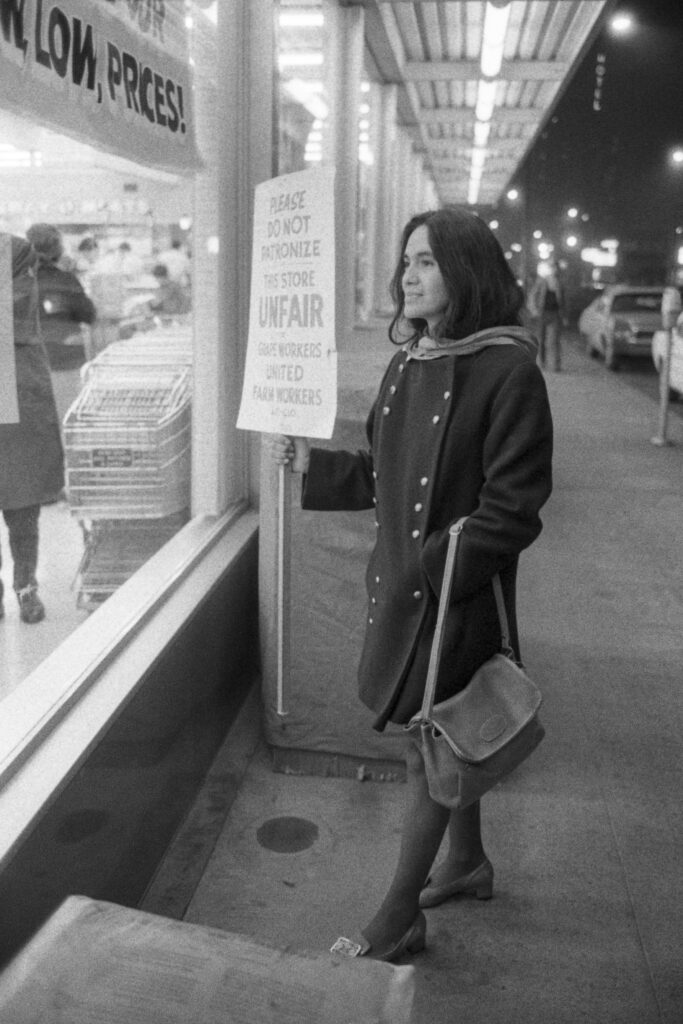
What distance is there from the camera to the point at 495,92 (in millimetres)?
16250

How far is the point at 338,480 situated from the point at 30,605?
1.00 m

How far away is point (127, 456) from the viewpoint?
4250 millimetres

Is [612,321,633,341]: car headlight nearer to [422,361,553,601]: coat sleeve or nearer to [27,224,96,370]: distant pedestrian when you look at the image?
[27,224,96,370]: distant pedestrian

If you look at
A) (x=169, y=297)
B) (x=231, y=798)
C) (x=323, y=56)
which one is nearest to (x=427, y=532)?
(x=231, y=798)

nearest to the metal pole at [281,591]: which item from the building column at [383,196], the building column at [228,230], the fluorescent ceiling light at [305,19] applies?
the building column at [228,230]

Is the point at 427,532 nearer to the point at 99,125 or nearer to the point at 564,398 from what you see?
the point at 99,125

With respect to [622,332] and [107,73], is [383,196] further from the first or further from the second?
[107,73]

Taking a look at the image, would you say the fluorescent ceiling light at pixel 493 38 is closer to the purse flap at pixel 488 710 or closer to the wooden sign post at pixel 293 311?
the wooden sign post at pixel 293 311

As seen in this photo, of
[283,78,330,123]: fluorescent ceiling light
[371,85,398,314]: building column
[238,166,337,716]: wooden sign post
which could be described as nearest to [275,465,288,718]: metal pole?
[238,166,337,716]: wooden sign post

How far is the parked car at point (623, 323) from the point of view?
18.6 meters

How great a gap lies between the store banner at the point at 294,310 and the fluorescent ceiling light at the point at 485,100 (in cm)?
1183

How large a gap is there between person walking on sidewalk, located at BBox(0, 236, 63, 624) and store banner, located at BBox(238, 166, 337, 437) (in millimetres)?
663

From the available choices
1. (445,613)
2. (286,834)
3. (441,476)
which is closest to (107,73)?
(441,476)

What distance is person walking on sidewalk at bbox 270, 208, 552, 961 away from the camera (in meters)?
2.49
